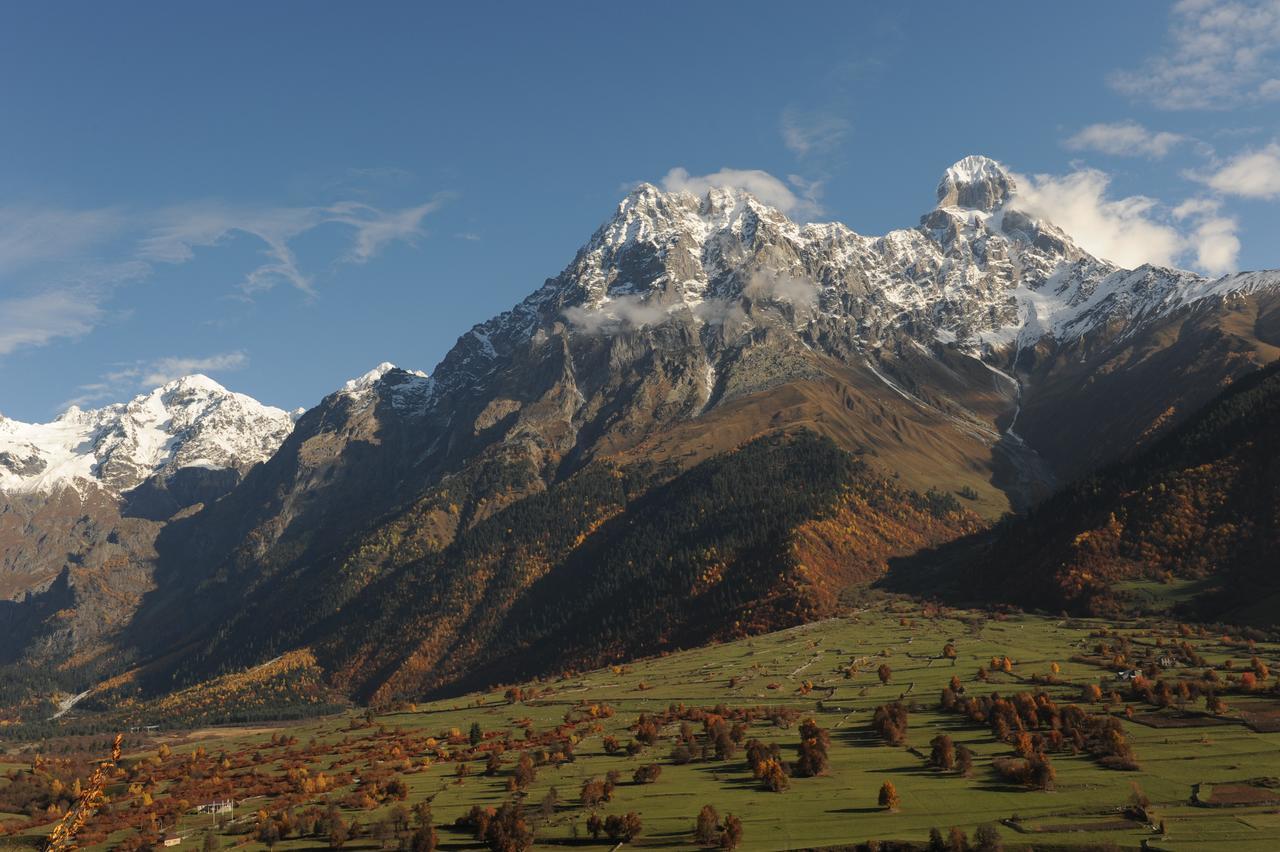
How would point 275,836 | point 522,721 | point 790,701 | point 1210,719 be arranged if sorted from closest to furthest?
point 275,836 < point 1210,719 < point 790,701 < point 522,721

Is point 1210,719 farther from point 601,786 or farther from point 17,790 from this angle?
point 17,790

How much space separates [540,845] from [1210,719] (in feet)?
302

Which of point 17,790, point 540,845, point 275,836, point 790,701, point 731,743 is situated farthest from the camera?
point 790,701

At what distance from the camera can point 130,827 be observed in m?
136

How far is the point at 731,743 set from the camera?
144250 millimetres

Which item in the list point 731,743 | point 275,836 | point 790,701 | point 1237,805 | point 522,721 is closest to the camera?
point 1237,805

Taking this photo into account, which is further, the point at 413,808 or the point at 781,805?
the point at 413,808

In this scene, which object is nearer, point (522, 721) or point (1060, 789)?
point (1060, 789)

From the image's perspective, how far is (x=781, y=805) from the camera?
373 ft

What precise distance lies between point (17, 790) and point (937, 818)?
15131cm

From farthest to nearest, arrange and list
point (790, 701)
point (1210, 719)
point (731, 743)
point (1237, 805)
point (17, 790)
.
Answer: point (790, 701) < point (17, 790) < point (731, 743) < point (1210, 719) < point (1237, 805)

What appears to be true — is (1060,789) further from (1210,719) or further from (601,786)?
(601,786)

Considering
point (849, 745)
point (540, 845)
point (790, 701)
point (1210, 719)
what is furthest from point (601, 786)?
point (1210, 719)

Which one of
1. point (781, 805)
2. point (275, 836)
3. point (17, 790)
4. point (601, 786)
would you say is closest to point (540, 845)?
point (601, 786)
